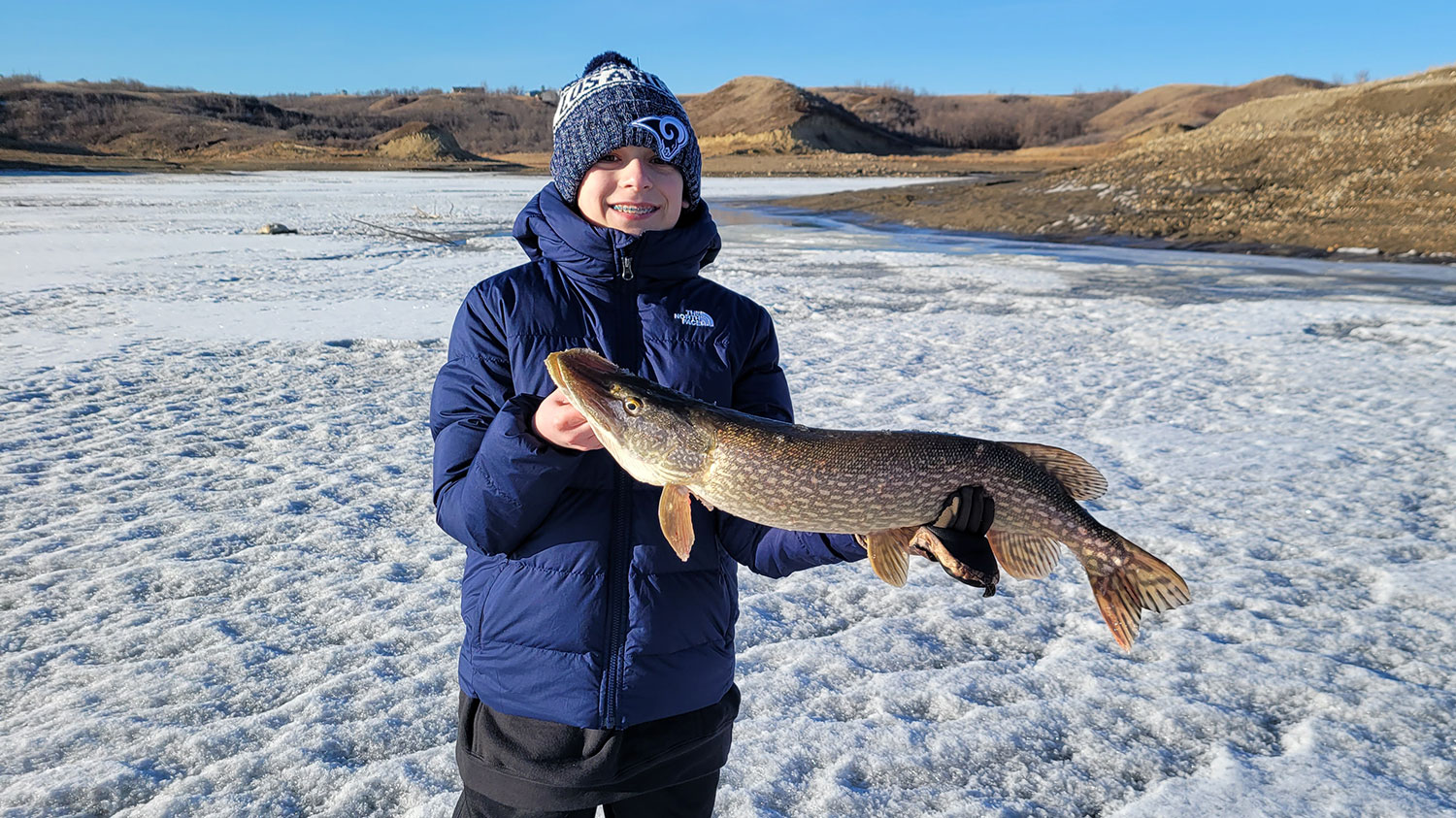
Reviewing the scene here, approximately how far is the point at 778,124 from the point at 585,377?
6257 cm

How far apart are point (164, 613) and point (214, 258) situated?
10630mm

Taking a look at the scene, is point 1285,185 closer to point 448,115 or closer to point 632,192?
point 632,192

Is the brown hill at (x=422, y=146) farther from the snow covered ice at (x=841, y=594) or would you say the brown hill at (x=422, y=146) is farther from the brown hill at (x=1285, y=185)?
the snow covered ice at (x=841, y=594)

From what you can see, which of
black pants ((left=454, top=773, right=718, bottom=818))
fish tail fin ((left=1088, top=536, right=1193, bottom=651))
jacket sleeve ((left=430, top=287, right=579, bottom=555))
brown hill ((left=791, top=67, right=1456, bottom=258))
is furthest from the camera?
brown hill ((left=791, top=67, right=1456, bottom=258))

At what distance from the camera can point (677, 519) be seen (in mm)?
1674

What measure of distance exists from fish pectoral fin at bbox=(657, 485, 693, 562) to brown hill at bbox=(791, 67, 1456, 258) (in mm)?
16331

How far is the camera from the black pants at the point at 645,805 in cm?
174

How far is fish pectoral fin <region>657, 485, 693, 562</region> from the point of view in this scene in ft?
5.43

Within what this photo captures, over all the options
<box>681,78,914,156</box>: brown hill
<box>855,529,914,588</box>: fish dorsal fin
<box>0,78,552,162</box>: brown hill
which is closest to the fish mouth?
<box>855,529,914,588</box>: fish dorsal fin

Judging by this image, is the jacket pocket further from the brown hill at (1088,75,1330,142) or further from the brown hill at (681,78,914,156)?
the brown hill at (1088,75,1330,142)

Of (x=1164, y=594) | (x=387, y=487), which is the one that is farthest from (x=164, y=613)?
(x=1164, y=594)

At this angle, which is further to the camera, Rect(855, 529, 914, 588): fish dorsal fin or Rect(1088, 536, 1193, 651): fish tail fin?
Rect(1088, 536, 1193, 651): fish tail fin

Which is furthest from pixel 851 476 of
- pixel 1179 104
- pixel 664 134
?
pixel 1179 104

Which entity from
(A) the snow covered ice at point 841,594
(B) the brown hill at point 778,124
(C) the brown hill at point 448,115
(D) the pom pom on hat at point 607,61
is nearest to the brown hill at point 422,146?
(C) the brown hill at point 448,115
